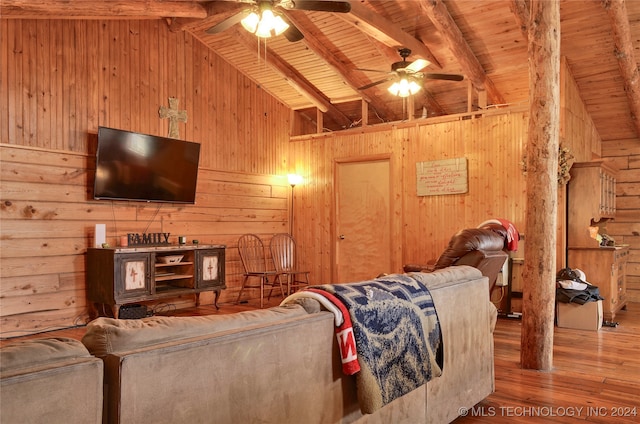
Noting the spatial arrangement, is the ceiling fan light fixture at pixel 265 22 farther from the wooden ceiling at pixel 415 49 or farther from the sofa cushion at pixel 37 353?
the sofa cushion at pixel 37 353

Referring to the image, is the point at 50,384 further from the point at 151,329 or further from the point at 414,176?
the point at 414,176

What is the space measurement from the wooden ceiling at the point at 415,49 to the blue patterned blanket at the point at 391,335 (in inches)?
104

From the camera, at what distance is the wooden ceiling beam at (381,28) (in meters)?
4.89

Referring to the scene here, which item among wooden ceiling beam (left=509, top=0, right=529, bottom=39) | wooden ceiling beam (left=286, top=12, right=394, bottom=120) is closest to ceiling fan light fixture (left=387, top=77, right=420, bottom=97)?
wooden ceiling beam (left=286, top=12, right=394, bottom=120)

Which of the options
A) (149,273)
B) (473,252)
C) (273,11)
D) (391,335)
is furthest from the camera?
(149,273)

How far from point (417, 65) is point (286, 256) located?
3633 mm

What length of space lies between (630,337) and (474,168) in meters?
2.53

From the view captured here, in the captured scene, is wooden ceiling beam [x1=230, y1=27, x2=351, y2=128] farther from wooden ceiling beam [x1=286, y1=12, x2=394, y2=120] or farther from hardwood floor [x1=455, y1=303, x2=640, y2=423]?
hardwood floor [x1=455, y1=303, x2=640, y2=423]

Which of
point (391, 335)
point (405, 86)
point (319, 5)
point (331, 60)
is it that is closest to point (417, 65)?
point (405, 86)

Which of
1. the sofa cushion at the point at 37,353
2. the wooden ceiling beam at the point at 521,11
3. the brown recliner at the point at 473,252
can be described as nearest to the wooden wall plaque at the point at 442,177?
the wooden ceiling beam at the point at 521,11

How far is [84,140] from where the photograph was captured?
5.25m

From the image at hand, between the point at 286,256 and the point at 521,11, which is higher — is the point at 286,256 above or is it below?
below

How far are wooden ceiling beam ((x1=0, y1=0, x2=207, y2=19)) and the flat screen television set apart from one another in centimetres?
115

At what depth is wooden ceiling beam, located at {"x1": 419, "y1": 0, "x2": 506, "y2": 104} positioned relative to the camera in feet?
16.5
